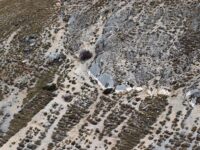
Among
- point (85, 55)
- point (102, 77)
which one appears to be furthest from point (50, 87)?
point (85, 55)

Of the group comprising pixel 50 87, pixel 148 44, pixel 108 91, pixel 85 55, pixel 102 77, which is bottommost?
pixel 108 91

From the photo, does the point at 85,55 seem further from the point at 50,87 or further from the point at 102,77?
the point at 50,87

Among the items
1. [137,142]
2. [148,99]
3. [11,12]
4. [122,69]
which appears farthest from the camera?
[11,12]

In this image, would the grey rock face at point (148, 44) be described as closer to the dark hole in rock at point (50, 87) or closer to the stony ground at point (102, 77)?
the stony ground at point (102, 77)

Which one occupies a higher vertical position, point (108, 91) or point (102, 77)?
point (102, 77)

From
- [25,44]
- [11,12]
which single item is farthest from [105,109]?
[11,12]

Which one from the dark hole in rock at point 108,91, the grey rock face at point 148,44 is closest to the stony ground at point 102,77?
the dark hole in rock at point 108,91

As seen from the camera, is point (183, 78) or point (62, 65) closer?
point (183, 78)

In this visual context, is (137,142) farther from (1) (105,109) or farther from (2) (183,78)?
(2) (183,78)
